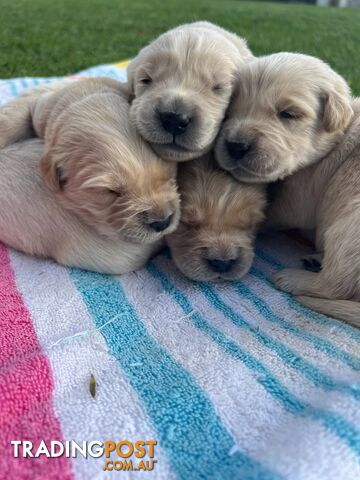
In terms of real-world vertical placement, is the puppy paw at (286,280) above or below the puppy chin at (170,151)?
below

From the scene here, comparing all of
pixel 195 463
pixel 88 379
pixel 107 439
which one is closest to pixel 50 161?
pixel 88 379

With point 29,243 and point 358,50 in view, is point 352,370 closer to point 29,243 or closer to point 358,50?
point 29,243

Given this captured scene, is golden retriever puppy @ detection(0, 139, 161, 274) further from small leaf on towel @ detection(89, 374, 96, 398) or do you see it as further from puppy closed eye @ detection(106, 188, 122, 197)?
small leaf on towel @ detection(89, 374, 96, 398)

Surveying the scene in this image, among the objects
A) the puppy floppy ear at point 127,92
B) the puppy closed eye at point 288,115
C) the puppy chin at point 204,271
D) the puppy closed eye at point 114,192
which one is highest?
the puppy closed eye at point 288,115

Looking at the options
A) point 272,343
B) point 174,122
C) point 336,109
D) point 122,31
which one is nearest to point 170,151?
point 174,122

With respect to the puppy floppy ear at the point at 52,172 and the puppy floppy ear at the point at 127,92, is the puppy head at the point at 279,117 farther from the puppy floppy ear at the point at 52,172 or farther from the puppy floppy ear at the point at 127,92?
the puppy floppy ear at the point at 52,172

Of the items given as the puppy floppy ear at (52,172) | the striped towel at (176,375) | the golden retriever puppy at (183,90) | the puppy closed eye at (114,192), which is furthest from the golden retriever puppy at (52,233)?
the golden retriever puppy at (183,90)

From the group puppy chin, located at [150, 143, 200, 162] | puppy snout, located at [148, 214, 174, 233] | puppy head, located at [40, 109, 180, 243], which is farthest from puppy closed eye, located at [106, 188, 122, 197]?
puppy chin, located at [150, 143, 200, 162]
